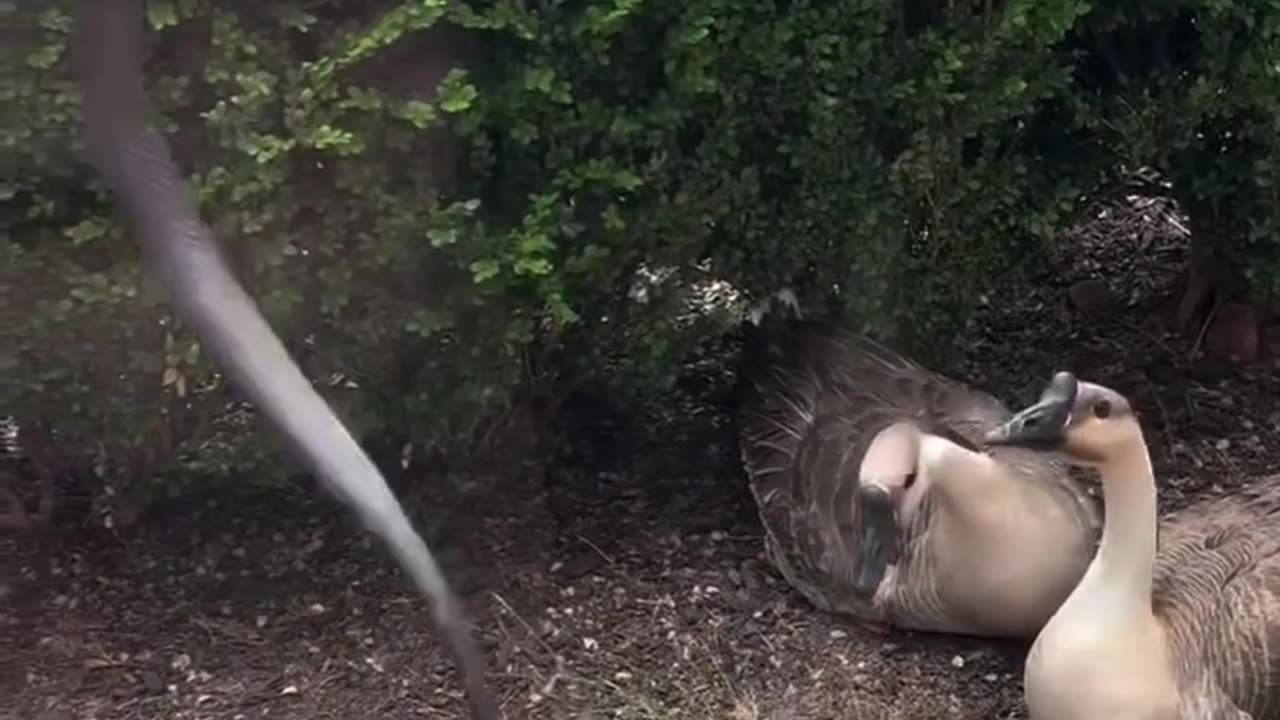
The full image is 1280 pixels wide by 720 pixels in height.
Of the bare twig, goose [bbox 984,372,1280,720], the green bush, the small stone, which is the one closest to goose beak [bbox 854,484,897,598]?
goose [bbox 984,372,1280,720]

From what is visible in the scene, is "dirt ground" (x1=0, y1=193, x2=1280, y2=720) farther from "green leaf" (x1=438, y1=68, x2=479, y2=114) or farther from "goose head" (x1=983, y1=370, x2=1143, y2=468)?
"green leaf" (x1=438, y1=68, x2=479, y2=114)

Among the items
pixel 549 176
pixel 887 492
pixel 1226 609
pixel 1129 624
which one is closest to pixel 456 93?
pixel 549 176

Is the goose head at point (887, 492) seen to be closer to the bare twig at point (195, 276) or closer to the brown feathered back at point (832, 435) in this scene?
the brown feathered back at point (832, 435)

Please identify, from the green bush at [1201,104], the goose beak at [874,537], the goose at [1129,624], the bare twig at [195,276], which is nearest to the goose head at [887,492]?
the goose beak at [874,537]

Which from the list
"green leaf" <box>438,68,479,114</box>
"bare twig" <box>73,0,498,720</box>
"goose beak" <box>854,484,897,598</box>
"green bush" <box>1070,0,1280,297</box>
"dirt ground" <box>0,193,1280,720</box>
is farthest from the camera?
"green bush" <box>1070,0,1280,297</box>

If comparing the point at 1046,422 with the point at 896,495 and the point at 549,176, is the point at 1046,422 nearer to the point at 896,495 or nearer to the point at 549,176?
the point at 896,495

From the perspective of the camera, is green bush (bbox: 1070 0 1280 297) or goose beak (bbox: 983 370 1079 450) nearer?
goose beak (bbox: 983 370 1079 450)

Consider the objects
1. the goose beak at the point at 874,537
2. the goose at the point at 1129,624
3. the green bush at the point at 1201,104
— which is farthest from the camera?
the green bush at the point at 1201,104

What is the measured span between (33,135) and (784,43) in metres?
1.49

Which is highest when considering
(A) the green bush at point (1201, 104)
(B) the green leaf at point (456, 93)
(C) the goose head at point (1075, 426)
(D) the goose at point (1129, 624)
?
(B) the green leaf at point (456, 93)

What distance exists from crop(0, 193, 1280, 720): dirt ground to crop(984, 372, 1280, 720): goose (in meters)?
0.41

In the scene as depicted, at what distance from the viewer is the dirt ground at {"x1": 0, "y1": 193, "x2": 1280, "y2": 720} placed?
3949mm

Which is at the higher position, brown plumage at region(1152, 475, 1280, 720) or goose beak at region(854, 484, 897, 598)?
goose beak at region(854, 484, 897, 598)

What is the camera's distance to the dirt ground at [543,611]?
13.0 feet
